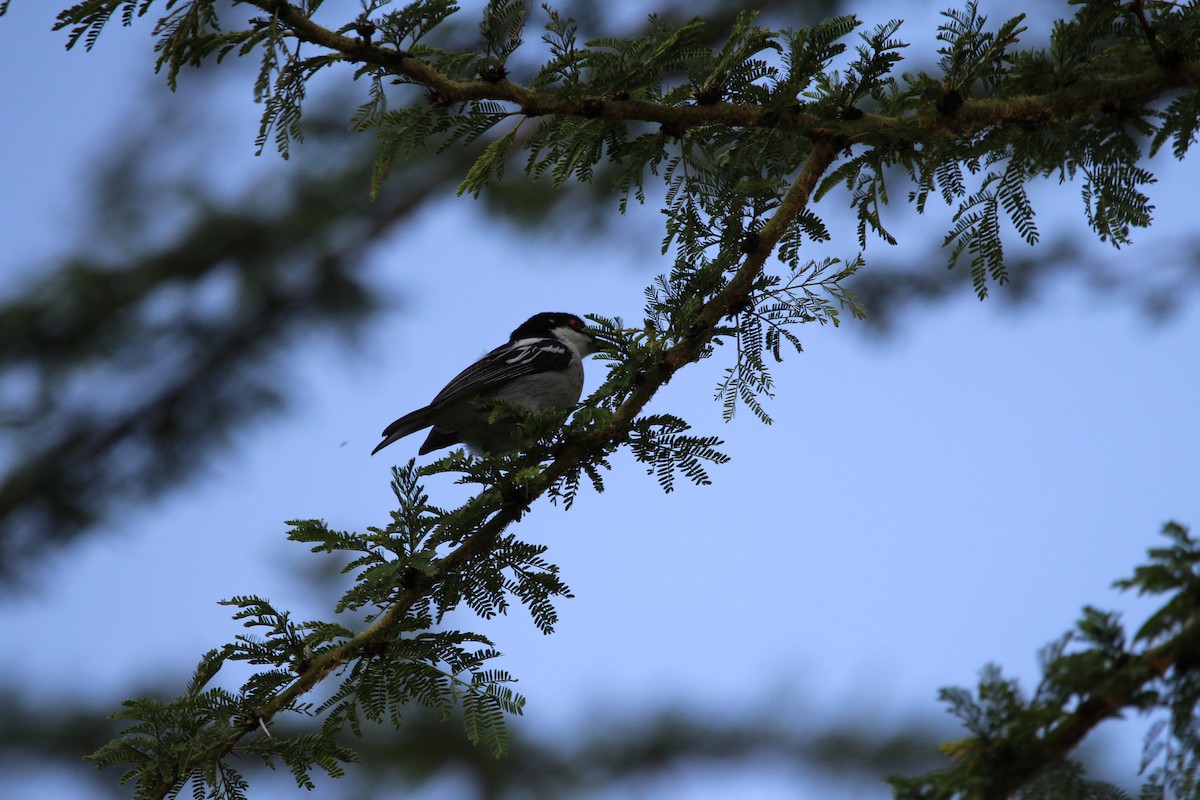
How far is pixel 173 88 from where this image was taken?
9.94ft

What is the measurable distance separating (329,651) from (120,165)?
7.75 meters

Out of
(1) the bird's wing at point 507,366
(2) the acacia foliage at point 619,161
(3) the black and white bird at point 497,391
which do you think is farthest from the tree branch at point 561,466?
(1) the bird's wing at point 507,366

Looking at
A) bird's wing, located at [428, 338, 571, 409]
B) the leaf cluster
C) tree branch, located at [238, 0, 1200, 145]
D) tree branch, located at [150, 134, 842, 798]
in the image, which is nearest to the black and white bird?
bird's wing, located at [428, 338, 571, 409]

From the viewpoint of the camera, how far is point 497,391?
6.03 metres

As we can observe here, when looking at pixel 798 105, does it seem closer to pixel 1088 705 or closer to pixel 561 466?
pixel 561 466

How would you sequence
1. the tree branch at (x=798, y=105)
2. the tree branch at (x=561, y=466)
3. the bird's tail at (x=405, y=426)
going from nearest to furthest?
1. the tree branch at (x=798, y=105)
2. the tree branch at (x=561, y=466)
3. the bird's tail at (x=405, y=426)

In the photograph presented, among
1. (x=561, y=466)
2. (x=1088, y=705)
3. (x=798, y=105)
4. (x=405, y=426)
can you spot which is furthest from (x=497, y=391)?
(x=1088, y=705)

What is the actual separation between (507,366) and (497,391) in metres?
0.18

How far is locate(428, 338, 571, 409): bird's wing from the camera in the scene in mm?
5886

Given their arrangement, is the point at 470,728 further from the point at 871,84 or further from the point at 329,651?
the point at 871,84

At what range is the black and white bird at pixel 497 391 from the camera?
18.5 feet

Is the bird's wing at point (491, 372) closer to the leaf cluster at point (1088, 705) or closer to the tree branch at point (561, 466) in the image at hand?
the tree branch at point (561, 466)

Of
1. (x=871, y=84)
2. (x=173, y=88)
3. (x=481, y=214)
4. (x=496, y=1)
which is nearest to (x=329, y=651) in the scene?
(x=173, y=88)

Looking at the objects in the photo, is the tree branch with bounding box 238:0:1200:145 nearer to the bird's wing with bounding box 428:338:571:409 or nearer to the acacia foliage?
the acacia foliage
